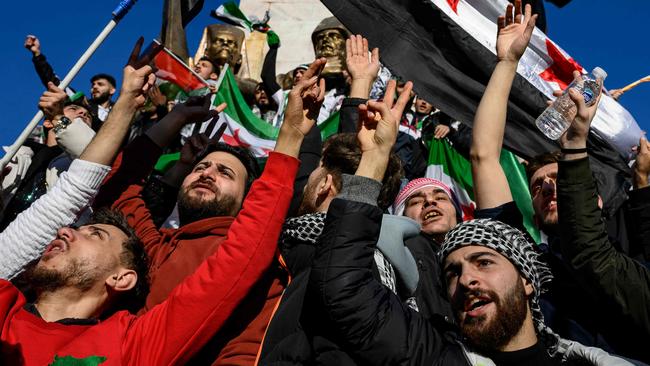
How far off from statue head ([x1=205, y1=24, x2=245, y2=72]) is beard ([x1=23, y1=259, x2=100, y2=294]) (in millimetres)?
8031

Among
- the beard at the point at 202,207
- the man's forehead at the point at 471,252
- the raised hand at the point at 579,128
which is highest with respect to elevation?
the raised hand at the point at 579,128

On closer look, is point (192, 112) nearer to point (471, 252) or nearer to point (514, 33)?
point (514, 33)

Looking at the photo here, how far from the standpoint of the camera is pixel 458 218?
5.00 m

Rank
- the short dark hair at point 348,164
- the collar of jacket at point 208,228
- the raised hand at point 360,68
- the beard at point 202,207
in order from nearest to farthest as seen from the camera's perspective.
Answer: the short dark hair at point 348,164, the collar of jacket at point 208,228, the beard at point 202,207, the raised hand at point 360,68

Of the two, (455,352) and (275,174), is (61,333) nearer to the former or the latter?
(275,174)

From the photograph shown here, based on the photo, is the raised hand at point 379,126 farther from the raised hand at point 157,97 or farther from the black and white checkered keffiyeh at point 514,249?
the raised hand at point 157,97

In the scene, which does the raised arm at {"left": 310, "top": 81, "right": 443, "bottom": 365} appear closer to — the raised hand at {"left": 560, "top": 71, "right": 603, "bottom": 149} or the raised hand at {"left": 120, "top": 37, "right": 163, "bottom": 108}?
the raised hand at {"left": 560, "top": 71, "right": 603, "bottom": 149}

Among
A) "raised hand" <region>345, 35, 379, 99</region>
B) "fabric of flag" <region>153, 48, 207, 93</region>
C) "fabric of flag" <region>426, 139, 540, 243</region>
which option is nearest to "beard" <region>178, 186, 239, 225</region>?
"raised hand" <region>345, 35, 379, 99</region>

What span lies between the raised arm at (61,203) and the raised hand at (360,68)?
120 cm

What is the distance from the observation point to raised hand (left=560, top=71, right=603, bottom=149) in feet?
10.4

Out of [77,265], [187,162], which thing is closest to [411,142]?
[187,162]

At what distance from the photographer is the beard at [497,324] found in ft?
9.46

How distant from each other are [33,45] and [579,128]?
5.83 m

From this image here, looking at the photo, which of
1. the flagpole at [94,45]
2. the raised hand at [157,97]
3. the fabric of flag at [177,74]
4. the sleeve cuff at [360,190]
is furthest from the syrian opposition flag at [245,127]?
the sleeve cuff at [360,190]
